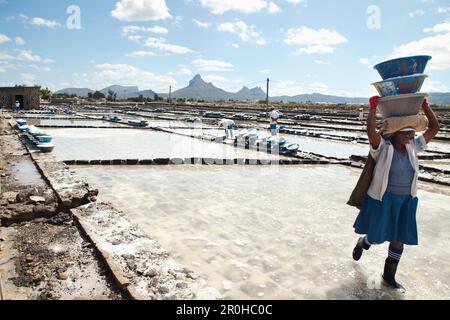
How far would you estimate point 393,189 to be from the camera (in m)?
3.28

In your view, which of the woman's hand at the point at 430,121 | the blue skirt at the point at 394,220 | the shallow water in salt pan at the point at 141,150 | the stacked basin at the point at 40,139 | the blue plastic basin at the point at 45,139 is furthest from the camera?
the blue plastic basin at the point at 45,139

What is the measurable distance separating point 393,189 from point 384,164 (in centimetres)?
26

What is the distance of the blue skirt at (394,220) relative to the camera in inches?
127

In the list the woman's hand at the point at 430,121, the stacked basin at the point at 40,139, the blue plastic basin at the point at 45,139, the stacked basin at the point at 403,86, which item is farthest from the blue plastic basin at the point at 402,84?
the blue plastic basin at the point at 45,139

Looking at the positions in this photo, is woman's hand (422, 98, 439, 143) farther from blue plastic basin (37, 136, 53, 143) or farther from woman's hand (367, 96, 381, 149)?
blue plastic basin (37, 136, 53, 143)

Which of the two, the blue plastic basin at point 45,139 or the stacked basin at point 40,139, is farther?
the blue plastic basin at point 45,139

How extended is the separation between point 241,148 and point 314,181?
6065mm

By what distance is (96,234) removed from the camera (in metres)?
4.32

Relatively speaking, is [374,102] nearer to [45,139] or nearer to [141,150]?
[141,150]

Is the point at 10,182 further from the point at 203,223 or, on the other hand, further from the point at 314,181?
the point at 314,181

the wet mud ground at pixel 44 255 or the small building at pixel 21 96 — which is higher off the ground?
the small building at pixel 21 96

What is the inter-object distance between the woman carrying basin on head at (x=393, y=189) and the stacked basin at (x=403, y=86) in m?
0.12

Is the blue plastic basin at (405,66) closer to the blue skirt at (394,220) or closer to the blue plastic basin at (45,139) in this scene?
the blue skirt at (394,220)
